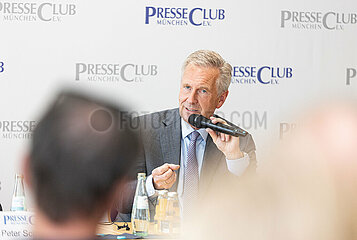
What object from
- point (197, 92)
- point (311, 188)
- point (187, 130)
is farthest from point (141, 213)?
point (311, 188)

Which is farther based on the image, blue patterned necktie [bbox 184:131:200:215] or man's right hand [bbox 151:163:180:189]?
blue patterned necktie [bbox 184:131:200:215]

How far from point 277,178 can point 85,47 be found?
3531 millimetres

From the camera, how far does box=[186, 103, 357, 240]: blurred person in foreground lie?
1.46 ft

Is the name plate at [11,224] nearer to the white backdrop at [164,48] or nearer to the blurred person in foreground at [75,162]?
the white backdrop at [164,48]

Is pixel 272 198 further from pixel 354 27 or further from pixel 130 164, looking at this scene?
pixel 354 27

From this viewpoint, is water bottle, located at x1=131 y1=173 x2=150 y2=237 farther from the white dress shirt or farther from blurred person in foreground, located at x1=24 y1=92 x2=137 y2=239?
blurred person in foreground, located at x1=24 y1=92 x2=137 y2=239

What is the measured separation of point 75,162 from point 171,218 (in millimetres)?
2151

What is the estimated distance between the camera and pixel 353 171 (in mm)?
456

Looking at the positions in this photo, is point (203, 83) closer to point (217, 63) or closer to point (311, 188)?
point (217, 63)

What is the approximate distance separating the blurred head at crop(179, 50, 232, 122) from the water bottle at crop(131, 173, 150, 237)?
1381 millimetres

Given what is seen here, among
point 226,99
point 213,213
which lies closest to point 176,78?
point 226,99

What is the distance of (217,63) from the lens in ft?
13.0

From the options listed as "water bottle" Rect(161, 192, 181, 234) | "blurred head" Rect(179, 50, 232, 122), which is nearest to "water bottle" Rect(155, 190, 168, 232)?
"water bottle" Rect(161, 192, 181, 234)

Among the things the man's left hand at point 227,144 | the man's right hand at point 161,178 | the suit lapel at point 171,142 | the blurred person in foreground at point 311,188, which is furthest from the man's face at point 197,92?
the blurred person in foreground at point 311,188
